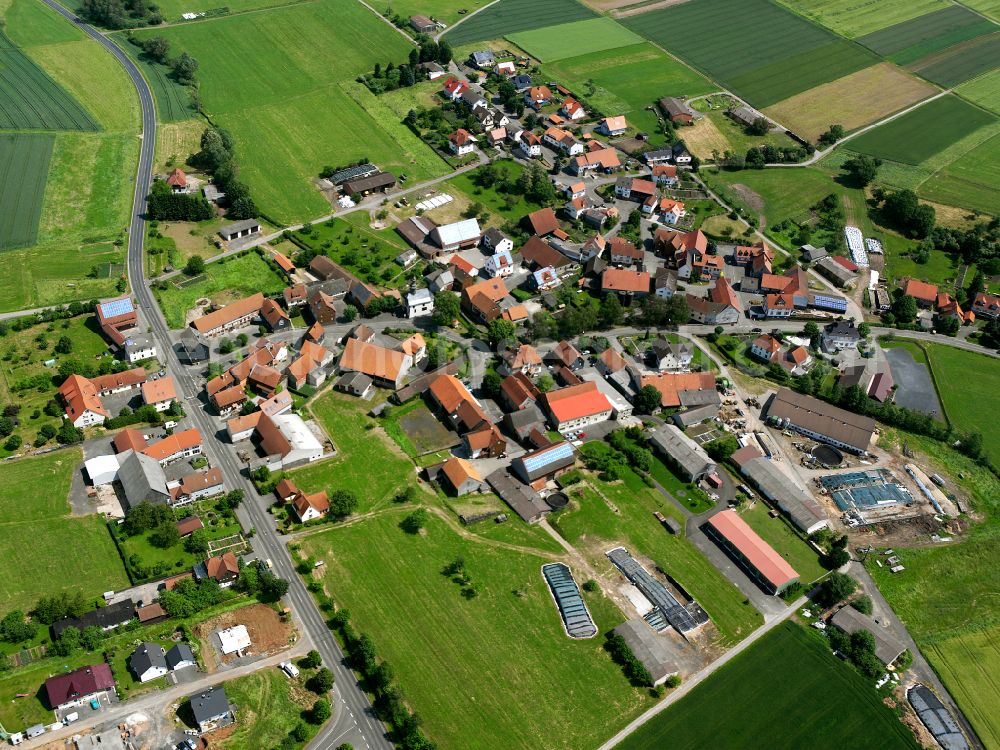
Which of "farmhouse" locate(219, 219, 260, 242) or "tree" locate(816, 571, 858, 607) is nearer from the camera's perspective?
"tree" locate(816, 571, 858, 607)

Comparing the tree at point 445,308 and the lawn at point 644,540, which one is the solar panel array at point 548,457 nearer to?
the lawn at point 644,540

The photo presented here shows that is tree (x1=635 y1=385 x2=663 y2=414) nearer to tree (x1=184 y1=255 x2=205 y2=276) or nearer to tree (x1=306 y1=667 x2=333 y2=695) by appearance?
tree (x1=306 y1=667 x2=333 y2=695)

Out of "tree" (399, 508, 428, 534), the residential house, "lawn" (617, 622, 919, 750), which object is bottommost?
"lawn" (617, 622, 919, 750)

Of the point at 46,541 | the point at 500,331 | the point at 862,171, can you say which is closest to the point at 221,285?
the point at 500,331

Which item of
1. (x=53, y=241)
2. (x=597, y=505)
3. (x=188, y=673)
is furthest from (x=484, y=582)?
(x=53, y=241)

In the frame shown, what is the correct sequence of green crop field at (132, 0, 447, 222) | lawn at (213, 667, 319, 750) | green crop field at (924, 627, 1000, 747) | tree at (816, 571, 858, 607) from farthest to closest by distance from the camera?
green crop field at (132, 0, 447, 222)
tree at (816, 571, 858, 607)
green crop field at (924, 627, 1000, 747)
lawn at (213, 667, 319, 750)

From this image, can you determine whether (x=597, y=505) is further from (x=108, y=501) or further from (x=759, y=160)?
(x=759, y=160)

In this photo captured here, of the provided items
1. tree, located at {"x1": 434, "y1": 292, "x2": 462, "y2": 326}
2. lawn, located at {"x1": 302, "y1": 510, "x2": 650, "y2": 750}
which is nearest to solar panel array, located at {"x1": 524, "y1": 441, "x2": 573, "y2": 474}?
lawn, located at {"x1": 302, "y1": 510, "x2": 650, "y2": 750}
